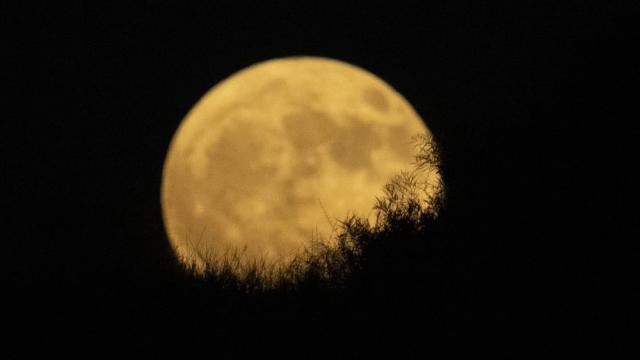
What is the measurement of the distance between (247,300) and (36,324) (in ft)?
9.64

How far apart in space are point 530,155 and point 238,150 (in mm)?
17103

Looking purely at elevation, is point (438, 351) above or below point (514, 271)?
below

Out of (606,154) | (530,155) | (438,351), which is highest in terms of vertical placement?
(530,155)

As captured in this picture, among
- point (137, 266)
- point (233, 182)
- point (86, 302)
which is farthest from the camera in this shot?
point (233, 182)

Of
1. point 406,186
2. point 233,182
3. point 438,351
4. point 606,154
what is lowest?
point 438,351

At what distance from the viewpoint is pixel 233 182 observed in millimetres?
26875

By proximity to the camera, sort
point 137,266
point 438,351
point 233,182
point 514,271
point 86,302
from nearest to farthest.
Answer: point 438,351 → point 514,271 → point 86,302 → point 137,266 → point 233,182

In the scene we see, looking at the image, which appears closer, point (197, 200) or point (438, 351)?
point (438, 351)

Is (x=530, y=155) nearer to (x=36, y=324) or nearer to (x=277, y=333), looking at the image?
(x=277, y=333)

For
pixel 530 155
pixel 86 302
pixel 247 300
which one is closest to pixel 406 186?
pixel 530 155

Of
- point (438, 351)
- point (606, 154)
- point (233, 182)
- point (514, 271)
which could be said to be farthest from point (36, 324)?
point (233, 182)

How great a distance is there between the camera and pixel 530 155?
38.2 feet

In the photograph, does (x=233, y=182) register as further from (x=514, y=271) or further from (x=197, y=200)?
(x=514, y=271)

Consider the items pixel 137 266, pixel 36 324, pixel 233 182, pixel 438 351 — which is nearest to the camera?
pixel 438 351
